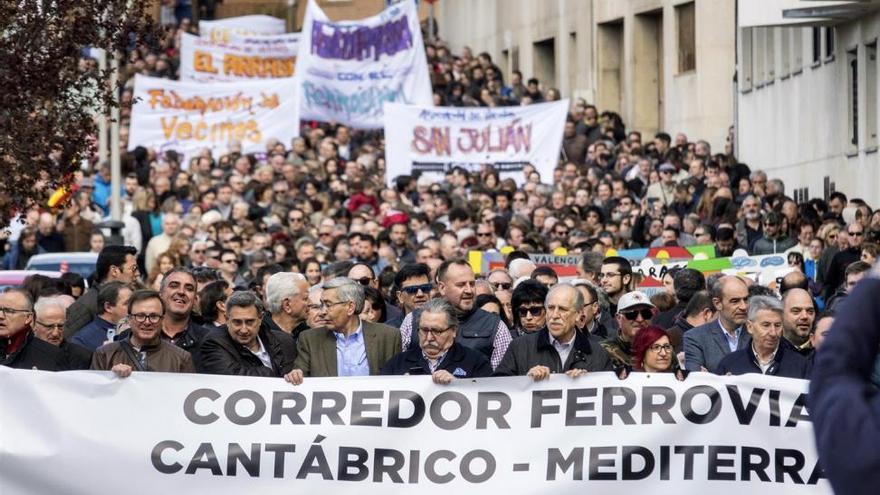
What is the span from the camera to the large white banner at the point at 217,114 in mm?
31906

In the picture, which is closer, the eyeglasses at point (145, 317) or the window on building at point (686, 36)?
the eyeglasses at point (145, 317)

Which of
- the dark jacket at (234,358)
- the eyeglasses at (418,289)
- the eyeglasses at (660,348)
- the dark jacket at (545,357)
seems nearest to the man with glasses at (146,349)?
the dark jacket at (234,358)

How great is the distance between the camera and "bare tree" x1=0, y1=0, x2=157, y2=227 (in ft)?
47.2

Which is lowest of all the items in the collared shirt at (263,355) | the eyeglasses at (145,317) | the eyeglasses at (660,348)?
the collared shirt at (263,355)

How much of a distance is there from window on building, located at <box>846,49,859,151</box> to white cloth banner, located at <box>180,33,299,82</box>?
34.2ft

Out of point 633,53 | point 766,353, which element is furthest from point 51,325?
point 633,53

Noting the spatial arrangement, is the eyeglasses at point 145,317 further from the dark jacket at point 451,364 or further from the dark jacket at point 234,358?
the dark jacket at point 451,364

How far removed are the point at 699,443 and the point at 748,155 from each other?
955 inches

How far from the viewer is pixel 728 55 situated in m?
37.1

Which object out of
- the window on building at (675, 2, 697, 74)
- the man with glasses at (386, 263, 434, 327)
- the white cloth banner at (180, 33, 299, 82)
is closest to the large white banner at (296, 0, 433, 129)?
the white cloth banner at (180, 33, 299, 82)

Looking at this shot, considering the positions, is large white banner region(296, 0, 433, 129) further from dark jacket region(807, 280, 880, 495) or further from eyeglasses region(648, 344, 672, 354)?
dark jacket region(807, 280, 880, 495)

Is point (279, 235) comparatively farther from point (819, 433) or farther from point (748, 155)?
point (819, 433)

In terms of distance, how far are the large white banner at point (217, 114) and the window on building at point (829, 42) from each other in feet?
24.4

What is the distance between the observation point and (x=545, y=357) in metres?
11.2
